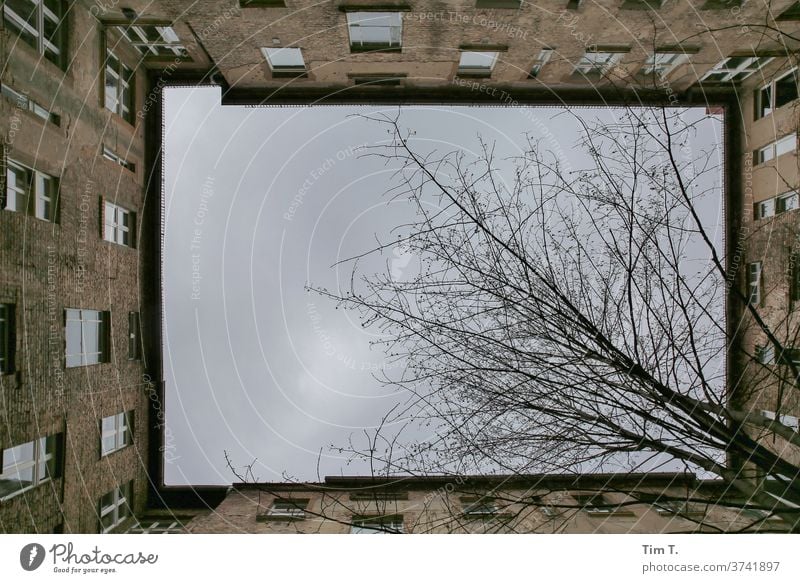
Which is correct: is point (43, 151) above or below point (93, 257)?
above

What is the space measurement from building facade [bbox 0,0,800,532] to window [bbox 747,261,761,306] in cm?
12

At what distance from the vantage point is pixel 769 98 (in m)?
13.8

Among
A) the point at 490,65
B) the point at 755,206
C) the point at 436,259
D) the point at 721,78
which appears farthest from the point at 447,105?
the point at 755,206

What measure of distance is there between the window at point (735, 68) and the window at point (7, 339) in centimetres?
2065

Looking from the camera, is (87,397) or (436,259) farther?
(87,397)

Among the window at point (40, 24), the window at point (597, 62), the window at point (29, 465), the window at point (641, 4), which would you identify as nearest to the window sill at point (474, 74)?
the window at point (597, 62)

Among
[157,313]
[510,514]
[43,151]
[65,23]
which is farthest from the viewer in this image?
[157,313]

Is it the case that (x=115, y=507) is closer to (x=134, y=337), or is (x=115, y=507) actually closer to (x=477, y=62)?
(x=134, y=337)

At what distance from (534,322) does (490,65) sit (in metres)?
10.2

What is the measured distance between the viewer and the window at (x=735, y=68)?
45.1 feet

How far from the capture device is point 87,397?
40.4 feet

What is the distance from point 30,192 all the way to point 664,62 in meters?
18.2
